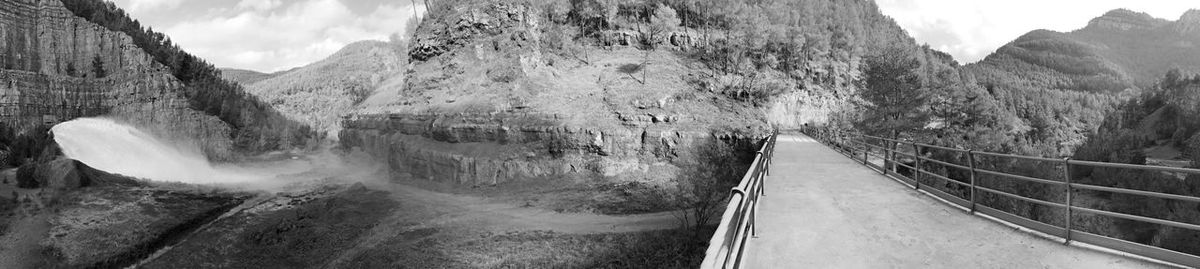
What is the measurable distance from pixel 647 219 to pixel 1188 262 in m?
21.2

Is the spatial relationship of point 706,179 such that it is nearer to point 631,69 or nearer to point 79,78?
point 631,69

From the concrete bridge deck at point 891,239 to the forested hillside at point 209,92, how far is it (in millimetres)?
54320

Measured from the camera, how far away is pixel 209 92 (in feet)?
153

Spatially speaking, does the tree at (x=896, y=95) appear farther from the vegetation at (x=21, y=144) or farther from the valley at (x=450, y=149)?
the vegetation at (x=21, y=144)

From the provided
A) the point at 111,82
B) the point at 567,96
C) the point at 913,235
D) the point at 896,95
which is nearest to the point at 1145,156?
the point at 896,95

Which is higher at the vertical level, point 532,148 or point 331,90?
point 331,90

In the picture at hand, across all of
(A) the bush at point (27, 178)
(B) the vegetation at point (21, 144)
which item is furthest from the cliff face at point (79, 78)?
(A) the bush at point (27, 178)

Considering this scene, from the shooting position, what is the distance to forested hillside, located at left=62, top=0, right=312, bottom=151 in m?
42.1

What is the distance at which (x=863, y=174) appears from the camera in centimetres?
1168

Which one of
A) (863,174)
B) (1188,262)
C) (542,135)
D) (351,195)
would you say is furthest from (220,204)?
(1188,262)

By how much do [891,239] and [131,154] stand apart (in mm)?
45647

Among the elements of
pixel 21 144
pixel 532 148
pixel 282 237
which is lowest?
pixel 282 237

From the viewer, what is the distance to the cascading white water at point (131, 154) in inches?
1140

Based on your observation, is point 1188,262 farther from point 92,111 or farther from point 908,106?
point 92,111
